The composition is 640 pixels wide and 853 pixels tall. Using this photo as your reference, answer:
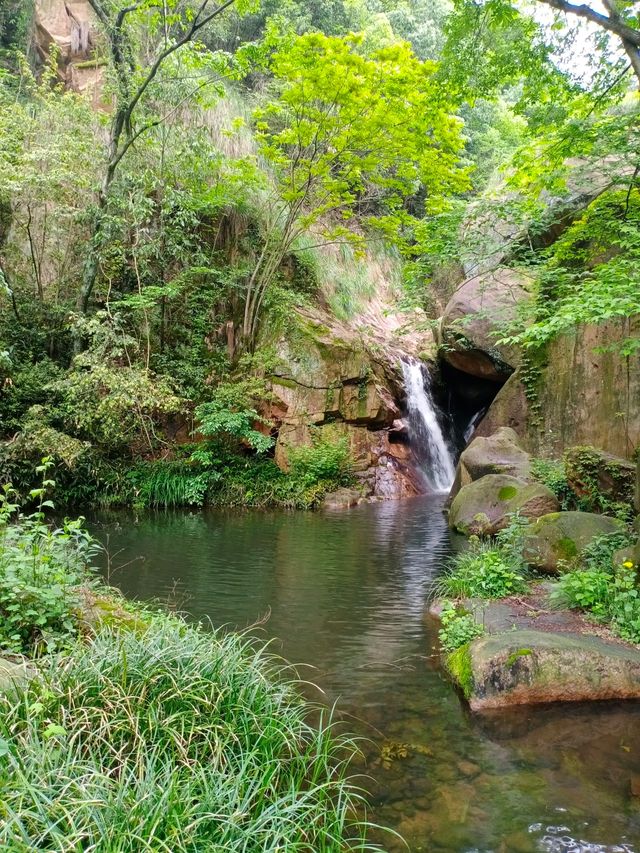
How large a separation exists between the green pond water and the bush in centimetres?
45

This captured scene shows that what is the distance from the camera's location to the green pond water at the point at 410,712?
3057 mm

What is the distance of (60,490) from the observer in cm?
1284

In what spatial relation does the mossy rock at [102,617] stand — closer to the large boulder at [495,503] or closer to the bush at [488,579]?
the bush at [488,579]

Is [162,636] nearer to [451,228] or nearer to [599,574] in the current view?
[599,574]

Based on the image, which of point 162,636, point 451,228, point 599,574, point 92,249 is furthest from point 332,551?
point 92,249

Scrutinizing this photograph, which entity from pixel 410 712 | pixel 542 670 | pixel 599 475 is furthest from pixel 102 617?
pixel 599 475

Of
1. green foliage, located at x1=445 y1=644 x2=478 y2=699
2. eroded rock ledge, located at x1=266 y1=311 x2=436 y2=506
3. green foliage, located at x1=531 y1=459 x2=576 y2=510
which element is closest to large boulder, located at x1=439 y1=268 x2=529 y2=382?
eroded rock ledge, located at x1=266 y1=311 x2=436 y2=506

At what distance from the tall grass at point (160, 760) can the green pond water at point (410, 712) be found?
47 cm

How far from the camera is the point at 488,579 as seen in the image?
20.8 feet

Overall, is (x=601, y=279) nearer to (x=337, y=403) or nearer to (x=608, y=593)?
(x=608, y=593)

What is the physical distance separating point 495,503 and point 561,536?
2.87 meters

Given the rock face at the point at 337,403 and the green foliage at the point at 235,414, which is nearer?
the green foliage at the point at 235,414

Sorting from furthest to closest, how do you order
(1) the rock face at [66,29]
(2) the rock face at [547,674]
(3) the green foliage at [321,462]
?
(1) the rock face at [66,29] < (3) the green foliage at [321,462] < (2) the rock face at [547,674]

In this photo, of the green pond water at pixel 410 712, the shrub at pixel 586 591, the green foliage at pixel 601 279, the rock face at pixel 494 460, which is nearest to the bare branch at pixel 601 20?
the green foliage at pixel 601 279
